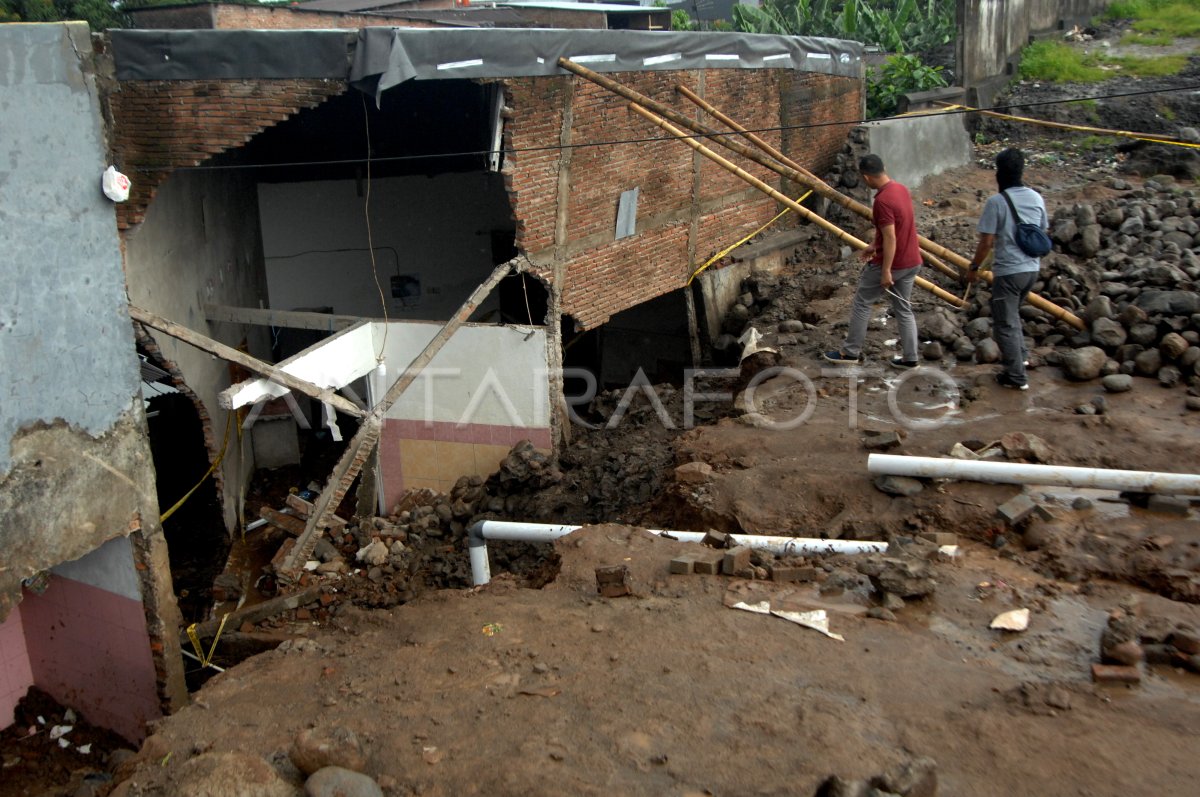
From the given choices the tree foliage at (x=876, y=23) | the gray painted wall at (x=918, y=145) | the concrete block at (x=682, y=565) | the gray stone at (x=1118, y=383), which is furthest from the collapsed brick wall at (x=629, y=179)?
the tree foliage at (x=876, y=23)

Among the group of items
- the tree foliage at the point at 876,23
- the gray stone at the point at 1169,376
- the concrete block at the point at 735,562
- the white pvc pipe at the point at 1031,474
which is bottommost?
the concrete block at the point at 735,562

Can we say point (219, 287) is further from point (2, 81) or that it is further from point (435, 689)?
point (435, 689)

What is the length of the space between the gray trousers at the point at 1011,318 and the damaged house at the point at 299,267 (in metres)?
4.22

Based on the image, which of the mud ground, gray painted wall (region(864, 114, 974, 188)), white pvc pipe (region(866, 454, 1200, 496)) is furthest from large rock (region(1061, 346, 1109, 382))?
gray painted wall (region(864, 114, 974, 188))

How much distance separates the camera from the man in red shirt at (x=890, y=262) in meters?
9.10

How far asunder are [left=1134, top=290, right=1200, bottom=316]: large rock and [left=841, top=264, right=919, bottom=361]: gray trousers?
82.1 inches

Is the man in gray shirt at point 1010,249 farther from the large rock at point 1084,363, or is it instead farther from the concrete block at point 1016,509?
the concrete block at point 1016,509

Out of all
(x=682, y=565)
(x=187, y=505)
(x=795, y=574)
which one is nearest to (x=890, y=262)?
(x=795, y=574)

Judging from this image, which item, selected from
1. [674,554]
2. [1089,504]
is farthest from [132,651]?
[1089,504]

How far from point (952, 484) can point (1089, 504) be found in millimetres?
897

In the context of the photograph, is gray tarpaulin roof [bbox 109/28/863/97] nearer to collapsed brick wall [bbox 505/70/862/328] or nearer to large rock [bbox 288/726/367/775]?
collapsed brick wall [bbox 505/70/862/328]

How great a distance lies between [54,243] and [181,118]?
176 cm

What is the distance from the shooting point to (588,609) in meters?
6.29

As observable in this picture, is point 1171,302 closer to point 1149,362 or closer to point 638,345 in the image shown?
point 1149,362
